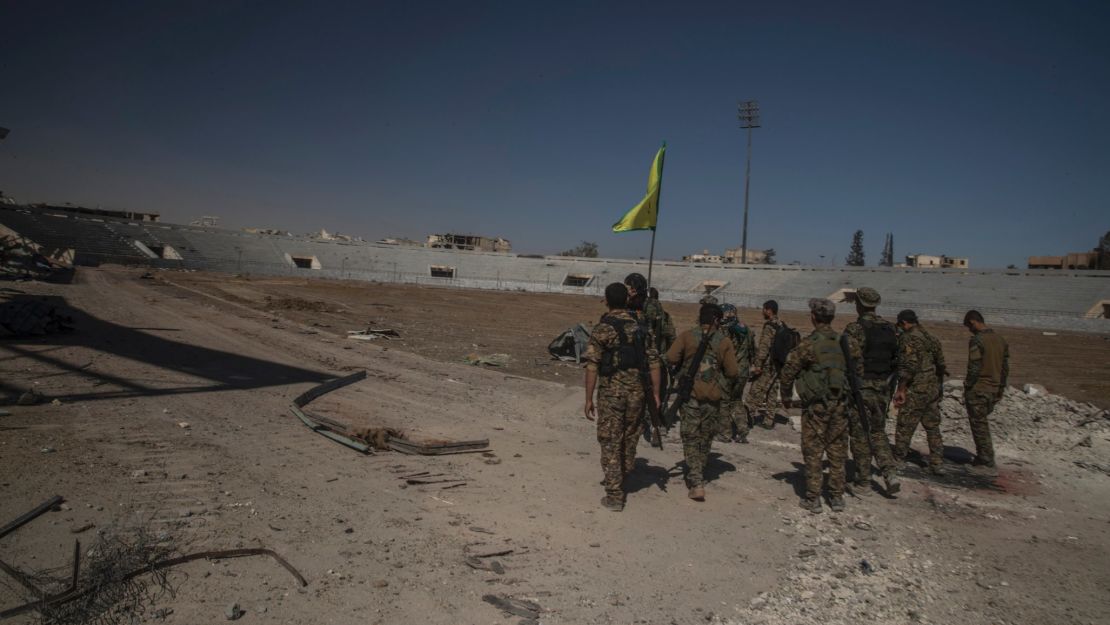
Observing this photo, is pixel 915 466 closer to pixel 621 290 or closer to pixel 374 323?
pixel 621 290

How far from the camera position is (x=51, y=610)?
3.12 m

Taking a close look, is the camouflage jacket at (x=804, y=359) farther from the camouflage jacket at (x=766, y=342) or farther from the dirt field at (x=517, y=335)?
the dirt field at (x=517, y=335)

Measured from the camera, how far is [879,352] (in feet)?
21.8

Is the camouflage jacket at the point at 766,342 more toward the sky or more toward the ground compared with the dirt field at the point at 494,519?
more toward the sky

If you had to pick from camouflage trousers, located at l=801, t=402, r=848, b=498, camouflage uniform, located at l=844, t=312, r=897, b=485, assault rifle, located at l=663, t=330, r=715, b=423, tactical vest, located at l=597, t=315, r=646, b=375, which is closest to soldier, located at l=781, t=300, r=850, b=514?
camouflage trousers, located at l=801, t=402, r=848, b=498

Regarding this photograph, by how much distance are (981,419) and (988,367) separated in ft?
2.29

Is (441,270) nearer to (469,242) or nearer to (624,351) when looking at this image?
(469,242)

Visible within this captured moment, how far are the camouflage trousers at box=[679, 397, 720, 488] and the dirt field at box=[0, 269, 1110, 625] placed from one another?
33 centimetres

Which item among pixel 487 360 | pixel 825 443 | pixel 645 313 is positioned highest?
pixel 645 313

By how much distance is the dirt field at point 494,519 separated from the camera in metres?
3.75

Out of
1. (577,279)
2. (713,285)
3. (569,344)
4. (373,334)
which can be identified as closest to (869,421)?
(569,344)

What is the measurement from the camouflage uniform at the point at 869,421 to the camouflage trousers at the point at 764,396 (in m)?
2.28

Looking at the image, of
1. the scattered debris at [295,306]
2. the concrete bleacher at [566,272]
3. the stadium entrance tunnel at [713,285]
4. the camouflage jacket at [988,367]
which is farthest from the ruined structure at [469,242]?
the camouflage jacket at [988,367]

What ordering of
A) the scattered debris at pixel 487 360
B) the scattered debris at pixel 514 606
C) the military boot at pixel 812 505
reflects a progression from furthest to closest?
the scattered debris at pixel 487 360, the military boot at pixel 812 505, the scattered debris at pixel 514 606
